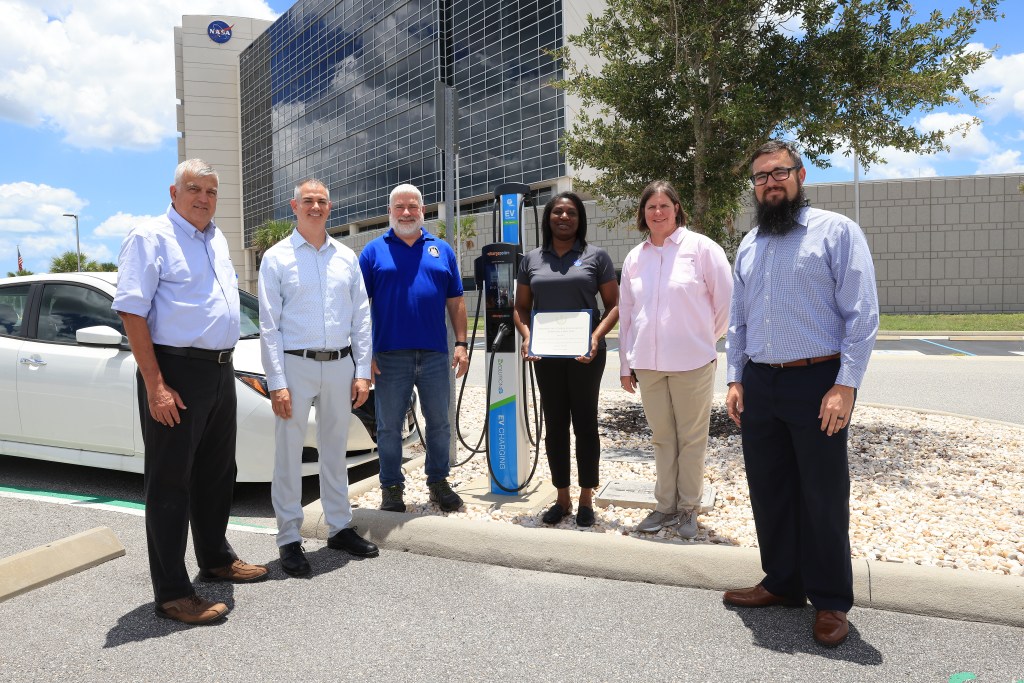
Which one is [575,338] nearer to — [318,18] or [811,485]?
[811,485]

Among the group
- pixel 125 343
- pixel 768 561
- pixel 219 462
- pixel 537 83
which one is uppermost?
pixel 537 83

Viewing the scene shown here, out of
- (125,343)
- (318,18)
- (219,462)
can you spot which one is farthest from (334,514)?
(318,18)

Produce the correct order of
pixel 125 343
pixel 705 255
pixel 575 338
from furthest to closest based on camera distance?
pixel 125 343
pixel 575 338
pixel 705 255

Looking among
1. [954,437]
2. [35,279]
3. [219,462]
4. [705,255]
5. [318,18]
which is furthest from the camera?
[318,18]

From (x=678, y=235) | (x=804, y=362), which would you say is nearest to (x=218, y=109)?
(x=678, y=235)

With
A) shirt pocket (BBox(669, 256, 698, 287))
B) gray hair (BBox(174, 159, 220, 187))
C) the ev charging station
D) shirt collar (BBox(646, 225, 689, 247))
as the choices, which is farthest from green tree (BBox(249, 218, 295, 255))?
shirt pocket (BBox(669, 256, 698, 287))

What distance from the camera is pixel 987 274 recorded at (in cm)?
3403

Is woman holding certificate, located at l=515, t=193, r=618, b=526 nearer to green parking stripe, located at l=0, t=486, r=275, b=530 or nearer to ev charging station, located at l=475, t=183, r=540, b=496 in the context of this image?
ev charging station, located at l=475, t=183, r=540, b=496

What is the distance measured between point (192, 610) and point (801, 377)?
291 centimetres

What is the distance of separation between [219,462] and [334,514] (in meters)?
0.80

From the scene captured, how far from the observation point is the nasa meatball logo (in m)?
80.9

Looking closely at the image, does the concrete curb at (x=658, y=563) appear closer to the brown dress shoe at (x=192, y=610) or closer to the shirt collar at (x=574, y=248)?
the brown dress shoe at (x=192, y=610)

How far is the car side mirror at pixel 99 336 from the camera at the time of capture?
16.4 ft

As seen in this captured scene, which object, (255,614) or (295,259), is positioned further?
(295,259)
